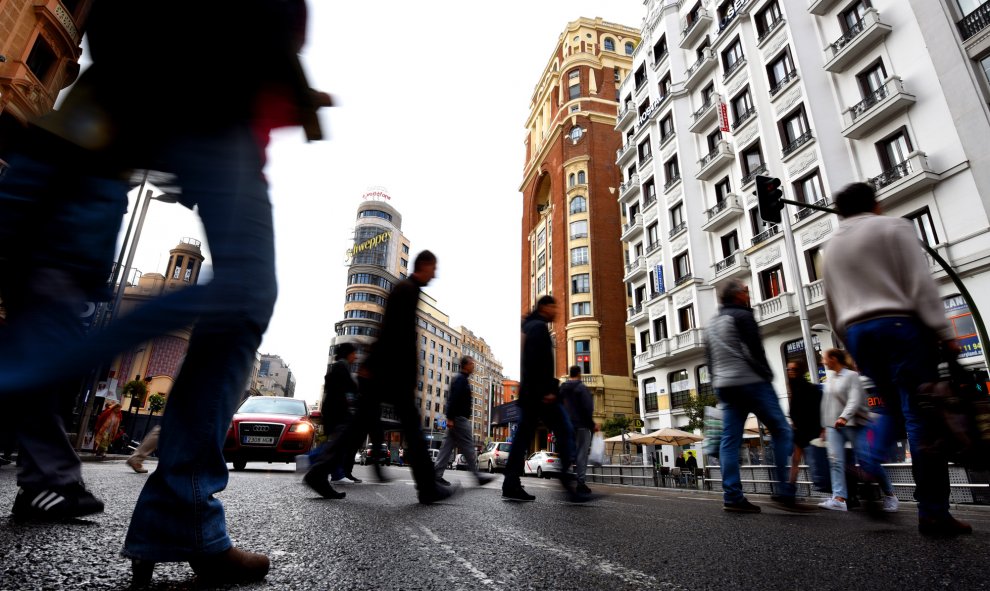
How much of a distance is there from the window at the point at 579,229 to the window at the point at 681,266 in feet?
58.3

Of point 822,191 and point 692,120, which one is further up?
point 692,120

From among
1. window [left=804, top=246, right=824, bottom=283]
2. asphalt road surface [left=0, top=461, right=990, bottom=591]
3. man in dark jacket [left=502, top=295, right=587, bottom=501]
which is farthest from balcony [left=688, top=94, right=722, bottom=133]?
asphalt road surface [left=0, top=461, right=990, bottom=591]

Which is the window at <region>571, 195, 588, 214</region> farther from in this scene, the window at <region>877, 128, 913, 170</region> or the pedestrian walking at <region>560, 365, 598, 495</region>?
the pedestrian walking at <region>560, 365, 598, 495</region>

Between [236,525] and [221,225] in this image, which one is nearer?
[221,225]

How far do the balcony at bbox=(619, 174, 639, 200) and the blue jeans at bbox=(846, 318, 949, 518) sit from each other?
1221 inches

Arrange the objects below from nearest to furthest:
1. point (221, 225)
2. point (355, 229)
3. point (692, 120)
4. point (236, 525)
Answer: point (221, 225) < point (236, 525) < point (692, 120) < point (355, 229)

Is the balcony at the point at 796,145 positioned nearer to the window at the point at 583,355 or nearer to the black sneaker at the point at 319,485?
the black sneaker at the point at 319,485

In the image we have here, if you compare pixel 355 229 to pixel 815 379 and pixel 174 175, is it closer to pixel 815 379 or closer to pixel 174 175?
pixel 815 379

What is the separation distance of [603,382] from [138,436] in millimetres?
38477

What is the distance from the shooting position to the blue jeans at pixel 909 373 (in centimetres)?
263

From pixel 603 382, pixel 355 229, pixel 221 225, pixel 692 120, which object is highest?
pixel 355 229

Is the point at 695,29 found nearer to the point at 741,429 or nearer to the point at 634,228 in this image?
the point at 634,228

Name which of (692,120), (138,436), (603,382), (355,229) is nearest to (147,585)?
(692,120)

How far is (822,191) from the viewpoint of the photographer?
62.2 feet
